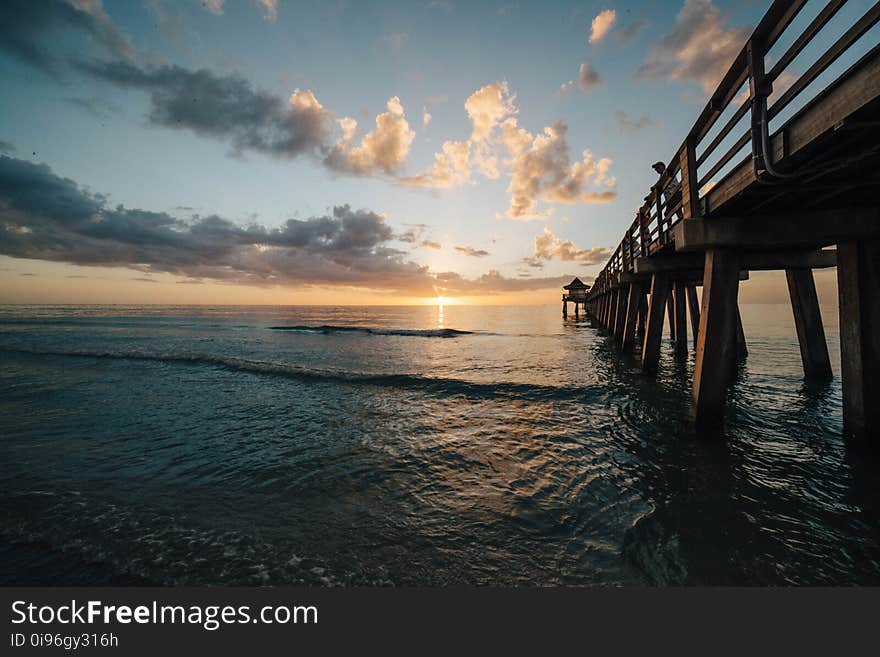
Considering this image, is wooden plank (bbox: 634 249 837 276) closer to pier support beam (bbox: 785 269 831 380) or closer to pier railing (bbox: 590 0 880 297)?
pier support beam (bbox: 785 269 831 380)

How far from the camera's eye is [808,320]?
32.2 feet

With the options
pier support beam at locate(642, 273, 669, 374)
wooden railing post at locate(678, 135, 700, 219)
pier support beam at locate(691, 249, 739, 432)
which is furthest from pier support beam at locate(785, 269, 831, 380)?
wooden railing post at locate(678, 135, 700, 219)

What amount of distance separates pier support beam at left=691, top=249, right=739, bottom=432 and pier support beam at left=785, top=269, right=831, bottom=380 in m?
5.89

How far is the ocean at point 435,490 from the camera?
3.33 metres

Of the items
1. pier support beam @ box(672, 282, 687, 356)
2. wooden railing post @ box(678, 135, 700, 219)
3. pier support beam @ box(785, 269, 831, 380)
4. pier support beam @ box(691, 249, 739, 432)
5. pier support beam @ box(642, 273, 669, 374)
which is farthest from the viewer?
pier support beam @ box(672, 282, 687, 356)

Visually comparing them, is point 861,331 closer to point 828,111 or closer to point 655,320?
point 828,111

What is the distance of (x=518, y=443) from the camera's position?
668 cm

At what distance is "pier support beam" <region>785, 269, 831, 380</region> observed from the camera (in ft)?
31.3

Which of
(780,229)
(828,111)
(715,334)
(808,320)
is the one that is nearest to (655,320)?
(808,320)

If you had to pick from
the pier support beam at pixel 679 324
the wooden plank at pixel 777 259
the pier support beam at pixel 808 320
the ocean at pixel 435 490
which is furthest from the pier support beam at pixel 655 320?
the pier support beam at pixel 679 324

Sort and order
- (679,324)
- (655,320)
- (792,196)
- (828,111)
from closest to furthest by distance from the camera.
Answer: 1. (828,111)
2. (792,196)
3. (655,320)
4. (679,324)

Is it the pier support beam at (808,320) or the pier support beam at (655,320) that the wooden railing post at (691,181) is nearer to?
the pier support beam at (655,320)

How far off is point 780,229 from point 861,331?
189cm

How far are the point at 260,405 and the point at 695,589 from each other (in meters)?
9.78
